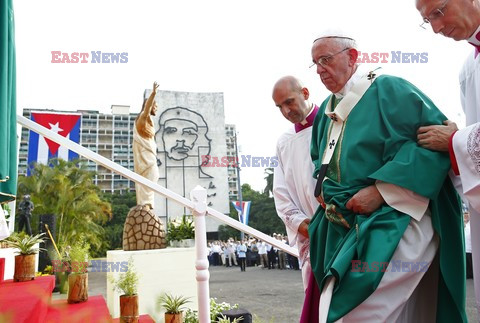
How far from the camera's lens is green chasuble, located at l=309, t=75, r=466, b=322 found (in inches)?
63.4

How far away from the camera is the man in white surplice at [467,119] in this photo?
160 centimetres

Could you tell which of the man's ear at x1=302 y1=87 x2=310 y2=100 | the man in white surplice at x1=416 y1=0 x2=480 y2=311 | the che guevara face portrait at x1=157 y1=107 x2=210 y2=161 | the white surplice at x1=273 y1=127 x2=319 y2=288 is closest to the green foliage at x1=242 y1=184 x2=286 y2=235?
the che guevara face portrait at x1=157 y1=107 x2=210 y2=161

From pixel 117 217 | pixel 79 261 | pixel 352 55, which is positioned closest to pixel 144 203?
pixel 79 261

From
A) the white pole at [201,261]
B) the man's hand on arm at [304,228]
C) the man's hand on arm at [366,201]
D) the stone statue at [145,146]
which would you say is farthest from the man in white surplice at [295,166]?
the stone statue at [145,146]

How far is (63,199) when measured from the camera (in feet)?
74.8

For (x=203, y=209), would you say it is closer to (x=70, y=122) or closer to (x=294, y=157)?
(x=294, y=157)

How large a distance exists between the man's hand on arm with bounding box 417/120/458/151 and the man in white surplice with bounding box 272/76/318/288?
3.57ft

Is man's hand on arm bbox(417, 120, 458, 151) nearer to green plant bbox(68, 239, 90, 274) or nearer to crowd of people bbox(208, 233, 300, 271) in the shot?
green plant bbox(68, 239, 90, 274)

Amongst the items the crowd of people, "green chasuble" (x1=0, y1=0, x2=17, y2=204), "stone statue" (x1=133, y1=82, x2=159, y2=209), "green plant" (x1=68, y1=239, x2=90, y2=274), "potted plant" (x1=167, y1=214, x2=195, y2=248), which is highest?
"stone statue" (x1=133, y1=82, x2=159, y2=209)

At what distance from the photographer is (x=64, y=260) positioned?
605 centimetres

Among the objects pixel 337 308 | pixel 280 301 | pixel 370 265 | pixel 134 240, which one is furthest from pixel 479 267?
pixel 280 301

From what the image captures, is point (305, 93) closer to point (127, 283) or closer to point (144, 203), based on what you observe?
point (127, 283)

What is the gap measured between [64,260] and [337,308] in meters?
5.53

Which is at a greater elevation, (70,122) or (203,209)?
(70,122)
